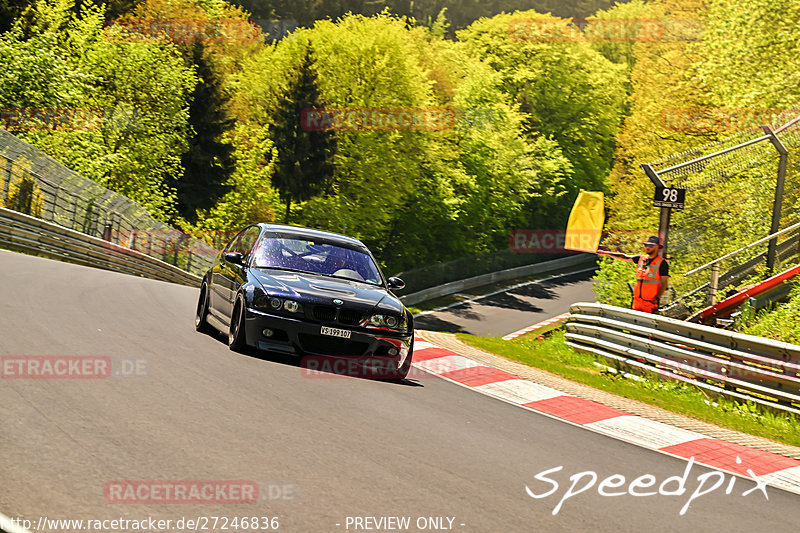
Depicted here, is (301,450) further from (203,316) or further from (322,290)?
(203,316)

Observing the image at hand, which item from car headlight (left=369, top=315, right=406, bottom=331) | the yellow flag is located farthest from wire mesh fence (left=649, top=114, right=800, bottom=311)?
car headlight (left=369, top=315, right=406, bottom=331)

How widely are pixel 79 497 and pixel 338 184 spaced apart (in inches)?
1744

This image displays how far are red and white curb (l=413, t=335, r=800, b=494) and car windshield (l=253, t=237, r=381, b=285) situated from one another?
1.78 metres

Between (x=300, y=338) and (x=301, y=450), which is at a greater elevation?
(x=300, y=338)

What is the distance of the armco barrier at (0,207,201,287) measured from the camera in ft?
79.7

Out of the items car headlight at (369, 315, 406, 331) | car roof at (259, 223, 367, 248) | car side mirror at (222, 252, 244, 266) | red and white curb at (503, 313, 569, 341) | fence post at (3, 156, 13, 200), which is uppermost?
fence post at (3, 156, 13, 200)

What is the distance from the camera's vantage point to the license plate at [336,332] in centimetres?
945

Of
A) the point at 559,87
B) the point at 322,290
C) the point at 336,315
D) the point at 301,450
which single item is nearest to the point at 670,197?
the point at 322,290

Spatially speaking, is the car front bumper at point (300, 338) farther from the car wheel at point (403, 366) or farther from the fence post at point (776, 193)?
the fence post at point (776, 193)

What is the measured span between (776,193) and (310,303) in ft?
36.1

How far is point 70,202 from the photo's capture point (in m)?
28.9

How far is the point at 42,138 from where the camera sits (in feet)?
134

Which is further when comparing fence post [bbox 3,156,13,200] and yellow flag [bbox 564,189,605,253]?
fence post [bbox 3,156,13,200]

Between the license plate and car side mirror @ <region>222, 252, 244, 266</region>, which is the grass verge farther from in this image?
car side mirror @ <region>222, 252, 244, 266</region>
